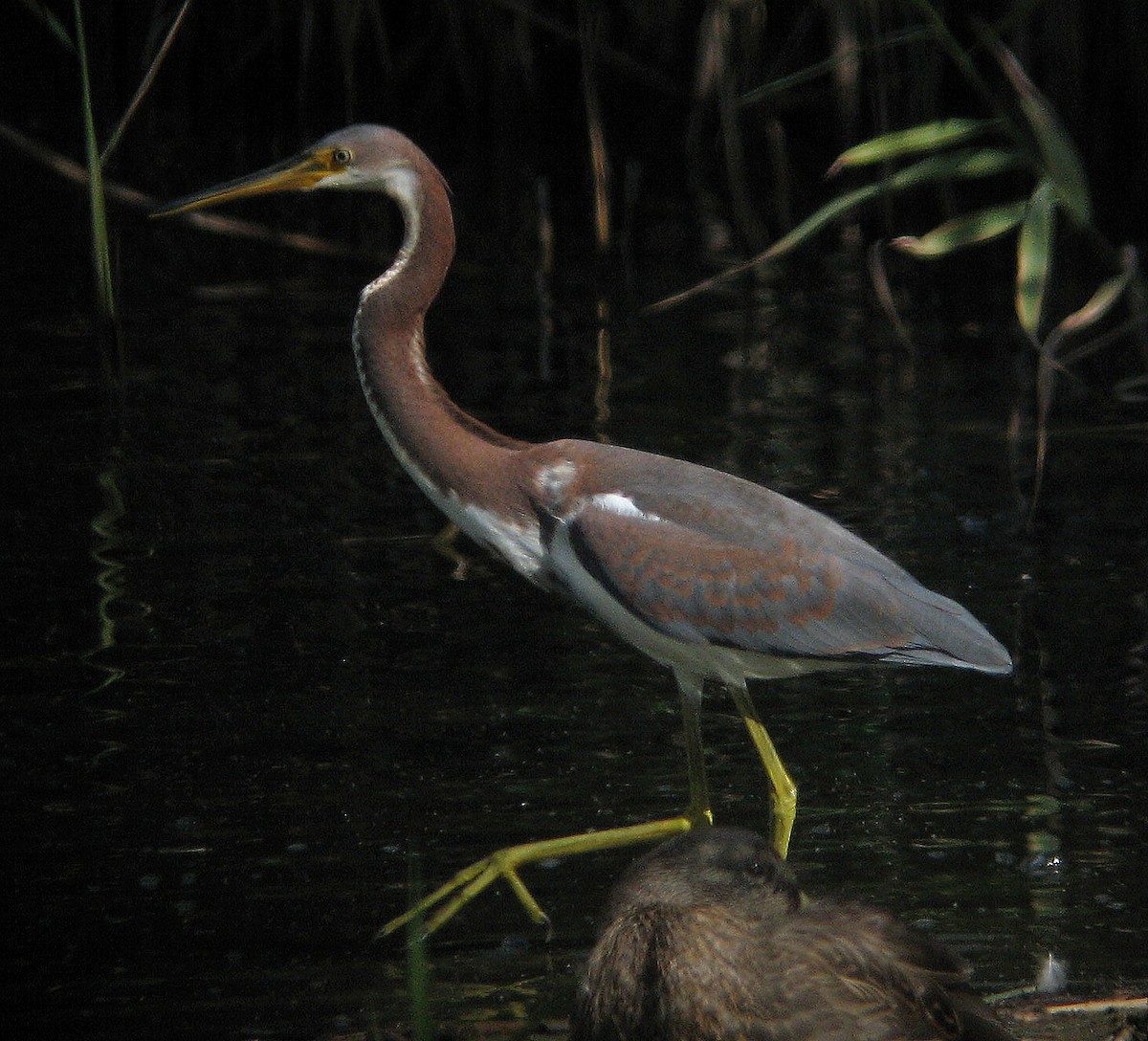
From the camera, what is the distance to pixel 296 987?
4.08 m

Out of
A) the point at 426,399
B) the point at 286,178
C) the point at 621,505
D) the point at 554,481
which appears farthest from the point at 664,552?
the point at 286,178

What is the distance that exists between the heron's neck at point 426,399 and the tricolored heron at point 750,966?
148 centimetres

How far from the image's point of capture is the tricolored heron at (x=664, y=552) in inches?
187

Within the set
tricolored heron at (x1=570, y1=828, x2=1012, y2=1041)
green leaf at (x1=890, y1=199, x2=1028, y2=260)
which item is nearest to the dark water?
tricolored heron at (x1=570, y1=828, x2=1012, y2=1041)

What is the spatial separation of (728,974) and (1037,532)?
363 centimetres

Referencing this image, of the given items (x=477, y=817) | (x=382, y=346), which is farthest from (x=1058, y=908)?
(x=382, y=346)

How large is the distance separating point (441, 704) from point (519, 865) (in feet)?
3.43

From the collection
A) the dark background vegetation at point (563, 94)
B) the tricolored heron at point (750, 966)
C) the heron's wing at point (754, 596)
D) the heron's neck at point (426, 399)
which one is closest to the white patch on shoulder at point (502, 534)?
the heron's neck at point (426, 399)

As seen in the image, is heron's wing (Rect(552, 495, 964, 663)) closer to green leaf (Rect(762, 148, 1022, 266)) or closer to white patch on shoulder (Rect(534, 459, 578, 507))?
white patch on shoulder (Rect(534, 459, 578, 507))

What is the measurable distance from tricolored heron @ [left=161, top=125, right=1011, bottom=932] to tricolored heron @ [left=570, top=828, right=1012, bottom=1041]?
3.11ft

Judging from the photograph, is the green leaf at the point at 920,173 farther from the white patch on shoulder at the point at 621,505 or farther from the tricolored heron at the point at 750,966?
the tricolored heron at the point at 750,966

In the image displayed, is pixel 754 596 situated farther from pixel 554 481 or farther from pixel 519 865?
pixel 519 865

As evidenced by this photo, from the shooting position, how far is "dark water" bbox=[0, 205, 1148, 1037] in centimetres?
430

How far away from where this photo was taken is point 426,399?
5.08 m
